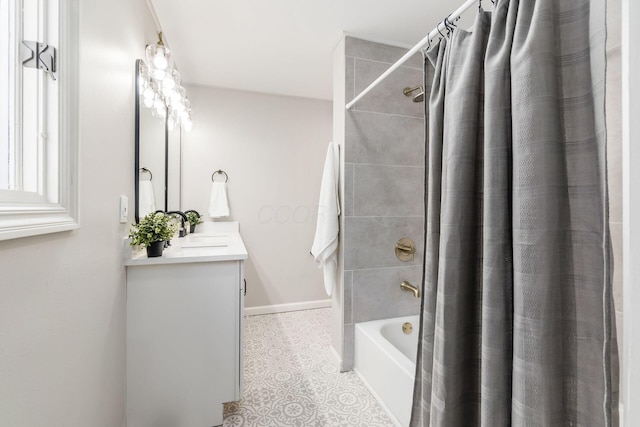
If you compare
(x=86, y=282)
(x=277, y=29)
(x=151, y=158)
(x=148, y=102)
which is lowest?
(x=86, y=282)

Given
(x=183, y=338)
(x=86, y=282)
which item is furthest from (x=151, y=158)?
(x=183, y=338)

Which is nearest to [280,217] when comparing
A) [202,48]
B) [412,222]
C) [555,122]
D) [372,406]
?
[412,222]

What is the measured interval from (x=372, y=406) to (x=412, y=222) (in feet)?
3.94

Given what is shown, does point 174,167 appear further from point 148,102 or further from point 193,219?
A: point 148,102

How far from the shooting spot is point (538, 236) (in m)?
0.59

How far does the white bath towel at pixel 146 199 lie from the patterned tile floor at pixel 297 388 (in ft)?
3.97

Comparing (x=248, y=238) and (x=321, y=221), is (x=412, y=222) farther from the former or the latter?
(x=248, y=238)

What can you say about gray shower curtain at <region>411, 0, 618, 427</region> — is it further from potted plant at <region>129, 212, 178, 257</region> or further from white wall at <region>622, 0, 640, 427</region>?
potted plant at <region>129, 212, 178, 257</region>

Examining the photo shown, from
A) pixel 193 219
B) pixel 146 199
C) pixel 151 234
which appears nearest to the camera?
pixel 151 234

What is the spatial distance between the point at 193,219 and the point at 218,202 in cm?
→ 29

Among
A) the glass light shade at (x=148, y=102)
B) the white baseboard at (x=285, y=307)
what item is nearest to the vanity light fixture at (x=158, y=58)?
the glass light shade at (x=148, y=102)

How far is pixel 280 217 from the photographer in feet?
9.66

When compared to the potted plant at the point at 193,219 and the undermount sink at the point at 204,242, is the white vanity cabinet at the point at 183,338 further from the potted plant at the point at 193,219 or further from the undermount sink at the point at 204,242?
the potted plant at the point at 193,219

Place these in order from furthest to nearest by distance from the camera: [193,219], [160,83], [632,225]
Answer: [193,219] < [160,83] < [632,225]
